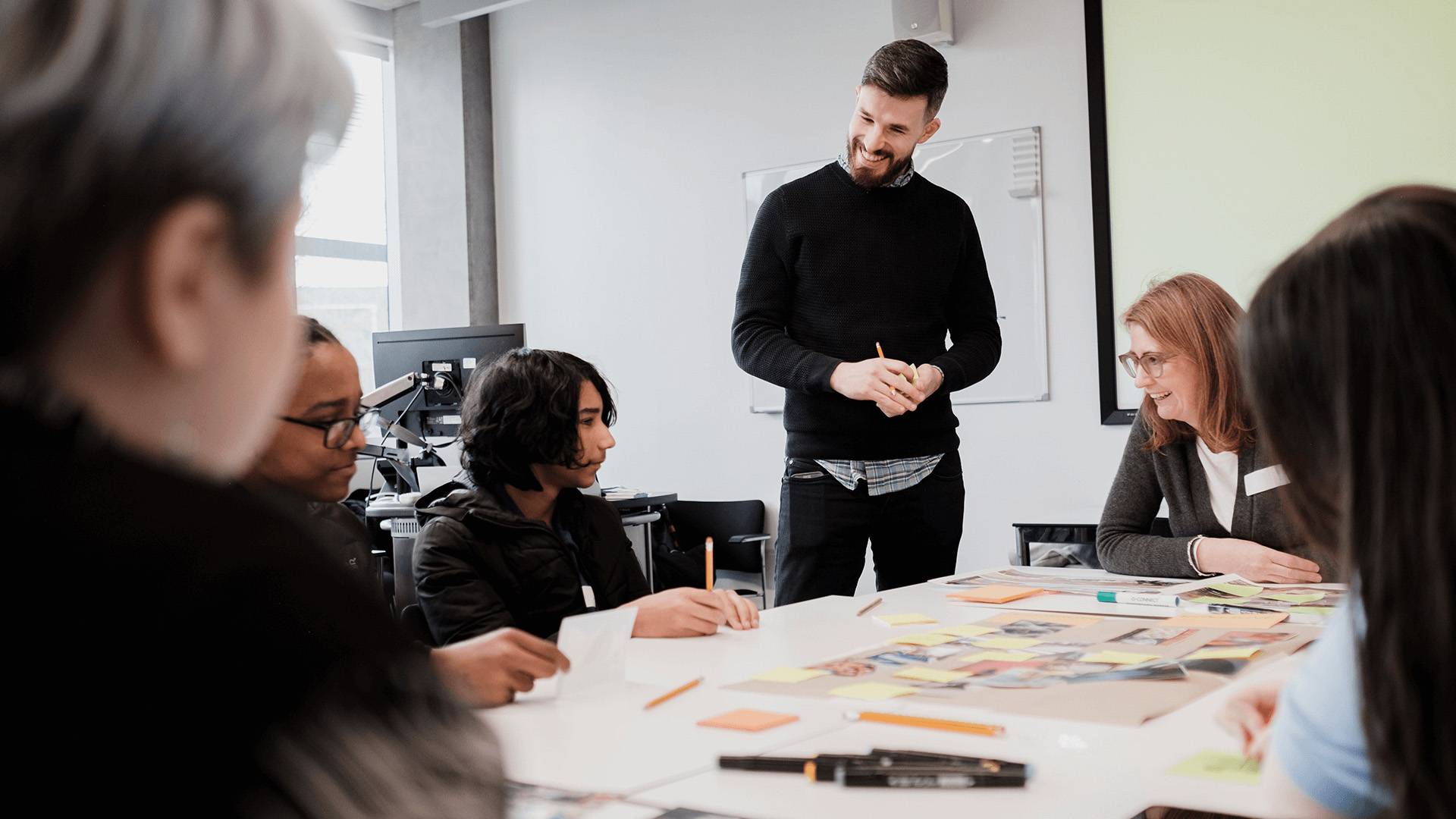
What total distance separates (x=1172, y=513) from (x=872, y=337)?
2.29 feet

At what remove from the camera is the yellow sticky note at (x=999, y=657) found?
61.3 inches

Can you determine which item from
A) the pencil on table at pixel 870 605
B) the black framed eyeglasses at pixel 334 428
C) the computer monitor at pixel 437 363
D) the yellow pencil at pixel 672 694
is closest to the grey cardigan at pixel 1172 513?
the pencil on table at pixel 870 605

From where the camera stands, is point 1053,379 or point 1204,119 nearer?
point 1204,119

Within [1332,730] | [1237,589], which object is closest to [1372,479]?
[1332,730]

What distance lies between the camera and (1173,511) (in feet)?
8.15

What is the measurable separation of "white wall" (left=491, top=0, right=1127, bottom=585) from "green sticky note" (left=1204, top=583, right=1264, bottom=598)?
7.78 feet

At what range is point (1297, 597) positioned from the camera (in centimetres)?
200

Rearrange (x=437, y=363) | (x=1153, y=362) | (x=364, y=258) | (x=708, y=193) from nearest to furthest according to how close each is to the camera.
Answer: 1. (x=1153, y=362)
2. (x=437, y=363)
3. (x=708, y=193)
4. (x=364, y=258)

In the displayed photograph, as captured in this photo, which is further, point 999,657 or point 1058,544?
point 1058,544

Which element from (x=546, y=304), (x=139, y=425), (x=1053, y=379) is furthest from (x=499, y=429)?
(x=546, y=304)

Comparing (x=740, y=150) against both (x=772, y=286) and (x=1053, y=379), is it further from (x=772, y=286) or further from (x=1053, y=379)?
(x=772, y=286)

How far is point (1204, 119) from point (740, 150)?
1950 millimetres

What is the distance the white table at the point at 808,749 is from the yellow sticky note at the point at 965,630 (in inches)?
10.0

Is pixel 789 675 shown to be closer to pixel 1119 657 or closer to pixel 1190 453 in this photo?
pixel 1119 657
